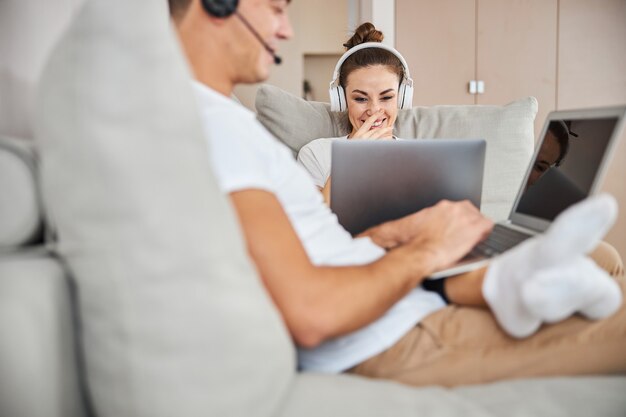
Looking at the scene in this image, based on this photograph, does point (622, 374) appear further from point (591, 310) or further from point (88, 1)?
point (88, 1)

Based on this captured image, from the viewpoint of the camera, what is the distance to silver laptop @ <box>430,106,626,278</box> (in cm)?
93

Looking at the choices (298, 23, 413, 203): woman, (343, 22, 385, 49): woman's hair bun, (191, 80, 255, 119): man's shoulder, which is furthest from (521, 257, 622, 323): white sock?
(343, 22, 385, 49): woman's hair bun

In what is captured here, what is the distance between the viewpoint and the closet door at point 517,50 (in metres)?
3.40

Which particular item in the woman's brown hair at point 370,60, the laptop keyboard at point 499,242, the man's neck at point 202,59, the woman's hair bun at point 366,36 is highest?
the woman's hair bun at point 366,36

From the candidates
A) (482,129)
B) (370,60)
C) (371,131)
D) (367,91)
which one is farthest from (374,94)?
(482,129)

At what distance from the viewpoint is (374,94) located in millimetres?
1899

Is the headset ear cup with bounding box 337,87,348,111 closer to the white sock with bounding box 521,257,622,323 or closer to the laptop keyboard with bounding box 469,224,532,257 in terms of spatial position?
the laptop keyboard with bounding box 469,224,532,257

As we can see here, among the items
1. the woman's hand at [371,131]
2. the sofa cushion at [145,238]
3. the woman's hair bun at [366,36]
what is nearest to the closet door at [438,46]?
the woman's hair bun at [366,36]

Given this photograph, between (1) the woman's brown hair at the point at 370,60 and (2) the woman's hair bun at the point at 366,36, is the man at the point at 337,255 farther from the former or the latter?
(2) the woman's hair bun at the point at 366,36

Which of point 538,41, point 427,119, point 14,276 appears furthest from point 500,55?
point 14,276

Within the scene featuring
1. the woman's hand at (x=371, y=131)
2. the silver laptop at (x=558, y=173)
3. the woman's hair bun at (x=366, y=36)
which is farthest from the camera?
the woman's hair bun at (x=366, y=36)

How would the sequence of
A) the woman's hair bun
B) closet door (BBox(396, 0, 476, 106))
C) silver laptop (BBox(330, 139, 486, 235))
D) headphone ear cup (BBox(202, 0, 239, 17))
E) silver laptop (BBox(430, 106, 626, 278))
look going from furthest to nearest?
closet door (BBox(396, 0, 476, 106)) → the woman's hair bun → silver laptop (BBox(330, 139, 486, 235)) → silver laptop (BBox(430, 106, 626, 278)) → headphone ear cup (BBox(202, 0, 239, 17))

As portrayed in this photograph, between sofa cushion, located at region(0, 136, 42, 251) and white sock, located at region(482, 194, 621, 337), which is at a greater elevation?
sofa cushion, located at region(0, 136, 42, 251)

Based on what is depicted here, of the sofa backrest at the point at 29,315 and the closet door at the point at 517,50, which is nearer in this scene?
the sofa backrest at the point at 29,315
